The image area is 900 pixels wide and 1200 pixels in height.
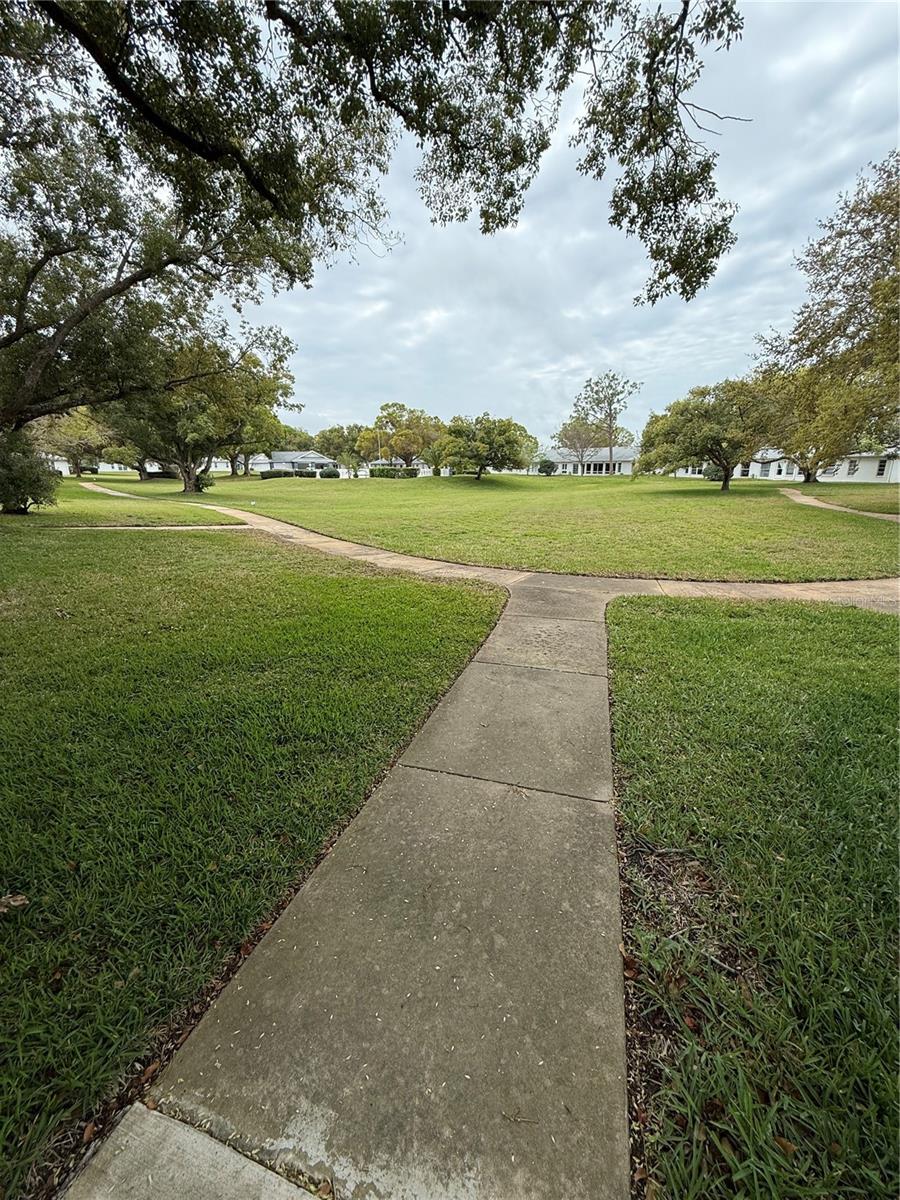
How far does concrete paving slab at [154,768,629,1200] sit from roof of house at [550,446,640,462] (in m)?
55.8

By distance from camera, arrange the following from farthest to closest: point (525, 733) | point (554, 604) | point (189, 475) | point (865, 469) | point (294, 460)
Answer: point (294, 460) < point (865, 469) < point (189, 475) < point (554, 604) < point (525, 733)

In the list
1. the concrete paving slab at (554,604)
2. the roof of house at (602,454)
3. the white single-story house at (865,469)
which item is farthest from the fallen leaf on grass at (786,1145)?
the roof of house at (602,454)

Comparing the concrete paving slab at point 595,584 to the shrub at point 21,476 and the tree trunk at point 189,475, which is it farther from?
the tree trunk at point 189,475

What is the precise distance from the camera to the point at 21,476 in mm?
11219

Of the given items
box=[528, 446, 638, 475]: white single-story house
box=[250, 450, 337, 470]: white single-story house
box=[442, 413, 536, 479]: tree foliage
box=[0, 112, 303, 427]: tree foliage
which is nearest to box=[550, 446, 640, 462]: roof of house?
box=[528, 446, 638, 475]: white single-story house

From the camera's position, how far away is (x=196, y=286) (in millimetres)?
10445

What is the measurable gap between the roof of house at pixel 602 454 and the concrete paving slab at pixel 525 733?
54.2 m

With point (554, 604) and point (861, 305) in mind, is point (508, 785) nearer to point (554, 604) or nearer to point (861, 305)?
point (554, 604)

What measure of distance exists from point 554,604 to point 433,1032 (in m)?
4.28

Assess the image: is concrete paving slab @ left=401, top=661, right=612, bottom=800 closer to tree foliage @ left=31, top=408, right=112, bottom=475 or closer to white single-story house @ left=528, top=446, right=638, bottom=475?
tree foliage @ left=31, top=408, right=112, bottom=475

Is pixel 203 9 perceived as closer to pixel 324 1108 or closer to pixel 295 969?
pixel 295 969

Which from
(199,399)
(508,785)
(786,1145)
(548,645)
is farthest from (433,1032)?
(199,399)

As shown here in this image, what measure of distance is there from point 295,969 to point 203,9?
242 inches

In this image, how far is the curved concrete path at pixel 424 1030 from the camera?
3.15ft
